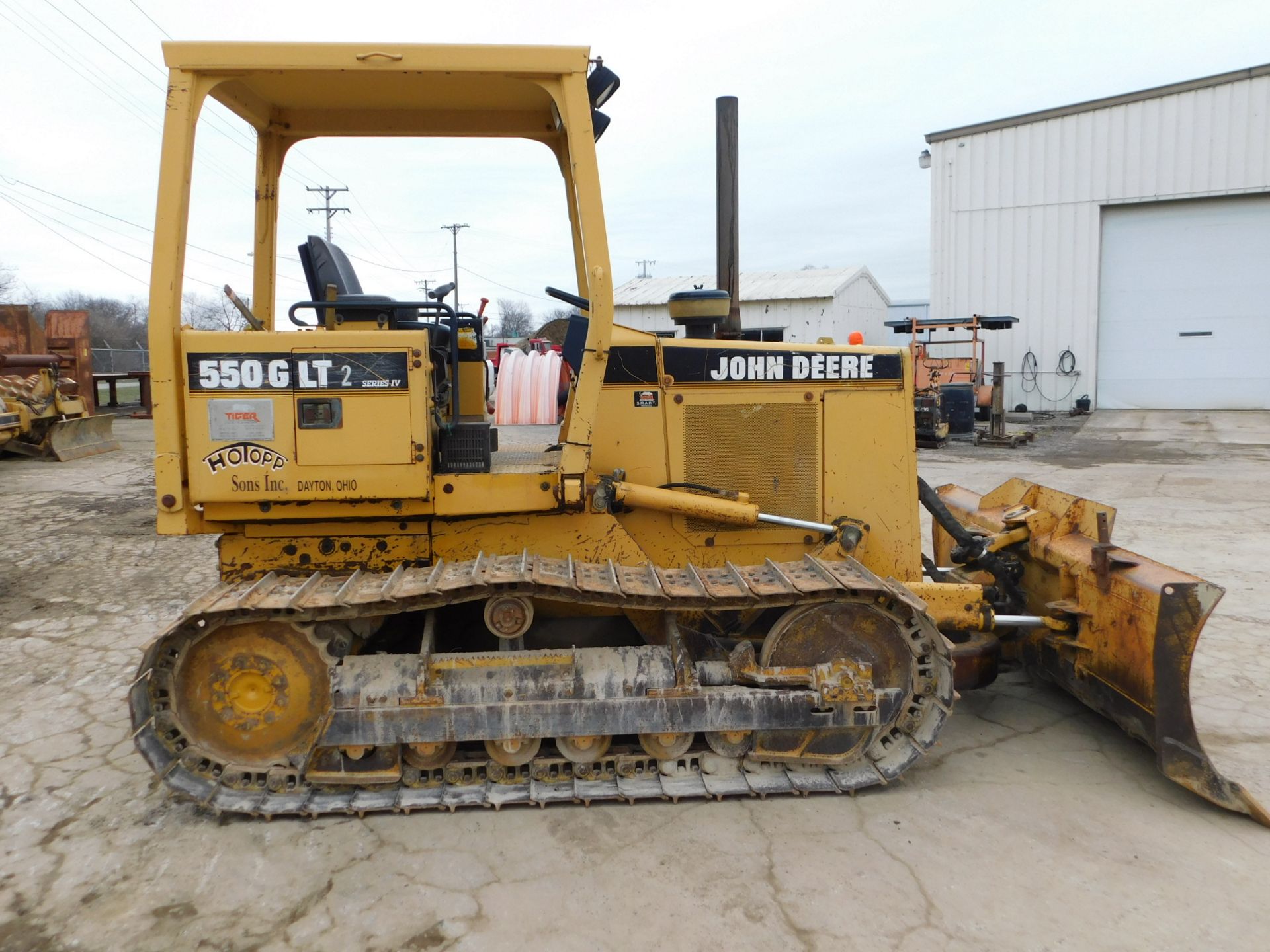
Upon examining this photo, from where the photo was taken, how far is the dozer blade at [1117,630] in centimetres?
361

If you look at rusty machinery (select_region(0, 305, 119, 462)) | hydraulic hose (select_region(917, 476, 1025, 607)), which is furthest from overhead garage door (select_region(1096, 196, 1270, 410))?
rusty machinery (select_region(0, 305, 119, 462))

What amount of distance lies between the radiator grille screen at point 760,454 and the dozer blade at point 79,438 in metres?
13.9

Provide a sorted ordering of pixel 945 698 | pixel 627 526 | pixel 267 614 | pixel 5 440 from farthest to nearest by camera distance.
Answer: pixel 5 440, pixel 627 526, pixel 945 698, pixel 267 614

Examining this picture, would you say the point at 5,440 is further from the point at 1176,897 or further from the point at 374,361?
the point at 1176,897

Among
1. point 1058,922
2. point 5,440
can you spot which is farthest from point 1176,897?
point 5,440

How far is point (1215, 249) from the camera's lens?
20.6 meters

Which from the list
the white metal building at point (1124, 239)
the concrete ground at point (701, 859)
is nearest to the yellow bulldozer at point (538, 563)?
→ the concrete ground at point (701, 859)

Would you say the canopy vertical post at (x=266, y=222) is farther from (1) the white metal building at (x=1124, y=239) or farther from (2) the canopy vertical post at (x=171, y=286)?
(1) the white metal building at (x=1124, y=239)

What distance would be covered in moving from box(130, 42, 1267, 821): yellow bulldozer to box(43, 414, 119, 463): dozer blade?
41.8 ft

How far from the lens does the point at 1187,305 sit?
21.0 meters

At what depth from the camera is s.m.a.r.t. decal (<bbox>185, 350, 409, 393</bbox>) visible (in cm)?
344

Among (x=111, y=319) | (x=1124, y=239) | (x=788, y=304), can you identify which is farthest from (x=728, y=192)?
(x=111, y=319)

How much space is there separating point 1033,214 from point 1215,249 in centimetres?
402

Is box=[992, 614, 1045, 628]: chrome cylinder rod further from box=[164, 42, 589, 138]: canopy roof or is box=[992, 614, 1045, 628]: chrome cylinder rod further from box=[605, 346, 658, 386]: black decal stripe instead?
box=[164, 42, 589, 138]: canopy roof
